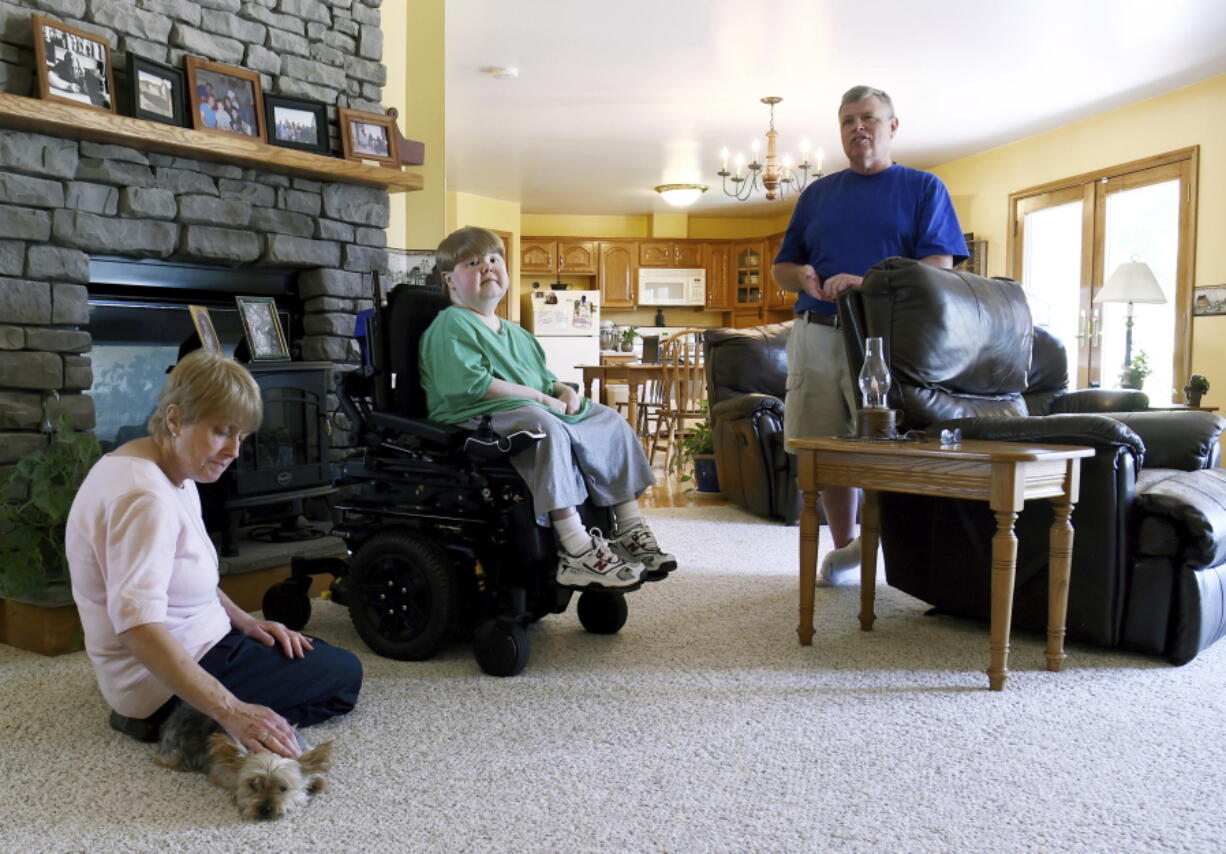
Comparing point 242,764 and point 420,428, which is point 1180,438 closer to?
point 420,428

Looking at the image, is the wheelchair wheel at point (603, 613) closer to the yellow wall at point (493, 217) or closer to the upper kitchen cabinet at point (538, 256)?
the yellow wall at point (493, 217)

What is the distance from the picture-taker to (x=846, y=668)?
239 centimetres

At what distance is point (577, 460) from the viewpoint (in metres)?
2.44

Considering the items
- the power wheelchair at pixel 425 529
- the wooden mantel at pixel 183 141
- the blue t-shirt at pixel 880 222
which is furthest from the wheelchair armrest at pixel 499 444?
the wooden mantel at pixel 183 141

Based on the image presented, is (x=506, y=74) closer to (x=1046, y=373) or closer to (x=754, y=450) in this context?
(x=754, y=450)

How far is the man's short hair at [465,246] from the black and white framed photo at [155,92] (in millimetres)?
1255

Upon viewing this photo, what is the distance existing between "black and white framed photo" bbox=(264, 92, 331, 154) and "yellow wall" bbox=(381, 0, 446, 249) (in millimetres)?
592

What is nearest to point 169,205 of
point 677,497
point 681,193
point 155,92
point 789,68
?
point 155,92

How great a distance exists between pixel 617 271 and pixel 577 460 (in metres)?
9.76

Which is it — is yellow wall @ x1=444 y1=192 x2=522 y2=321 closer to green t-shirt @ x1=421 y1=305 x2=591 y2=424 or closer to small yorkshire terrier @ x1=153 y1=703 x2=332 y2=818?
green t-shirt @ x1=421 y1=305 x2=591 y2=424

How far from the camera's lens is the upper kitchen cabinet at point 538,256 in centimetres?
1194

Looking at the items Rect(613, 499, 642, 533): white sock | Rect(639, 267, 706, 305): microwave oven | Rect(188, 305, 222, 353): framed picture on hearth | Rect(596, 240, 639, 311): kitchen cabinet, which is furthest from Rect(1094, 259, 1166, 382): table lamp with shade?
Rect(596, 240, 639, 311): kitchen cabinet

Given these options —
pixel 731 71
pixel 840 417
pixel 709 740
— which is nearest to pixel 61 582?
pixel 709 740

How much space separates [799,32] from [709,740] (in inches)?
179
